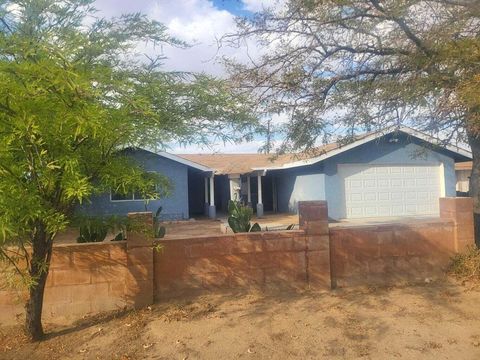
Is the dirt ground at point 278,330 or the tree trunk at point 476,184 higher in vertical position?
the tree trunk at point 476,184

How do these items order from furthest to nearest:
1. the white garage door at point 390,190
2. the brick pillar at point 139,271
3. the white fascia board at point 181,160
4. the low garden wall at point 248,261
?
the white fascia board at point 181,160 < the white garage door at point 390,190 < the brick pillar at point 139,271 < the low garden wall at point 248,261

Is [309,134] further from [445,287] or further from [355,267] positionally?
[445,287]

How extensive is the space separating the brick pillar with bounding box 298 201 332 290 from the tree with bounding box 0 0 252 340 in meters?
1.93

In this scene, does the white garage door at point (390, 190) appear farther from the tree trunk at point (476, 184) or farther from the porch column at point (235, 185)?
the tree trunk at point (476, 184)

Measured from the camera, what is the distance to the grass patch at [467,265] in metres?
6.72

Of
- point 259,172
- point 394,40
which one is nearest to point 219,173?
point 259,172

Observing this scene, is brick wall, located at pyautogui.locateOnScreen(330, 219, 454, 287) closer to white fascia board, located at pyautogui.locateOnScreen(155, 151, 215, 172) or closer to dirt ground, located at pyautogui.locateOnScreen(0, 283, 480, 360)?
dirt ground, located at pyautogui.locateOnScreen(0, 283, 480, 360)

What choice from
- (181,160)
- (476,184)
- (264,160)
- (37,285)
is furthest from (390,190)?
(37,285)

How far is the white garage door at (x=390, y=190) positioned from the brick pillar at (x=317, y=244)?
416 inches

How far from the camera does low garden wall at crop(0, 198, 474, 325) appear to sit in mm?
5531

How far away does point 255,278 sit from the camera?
6246mm

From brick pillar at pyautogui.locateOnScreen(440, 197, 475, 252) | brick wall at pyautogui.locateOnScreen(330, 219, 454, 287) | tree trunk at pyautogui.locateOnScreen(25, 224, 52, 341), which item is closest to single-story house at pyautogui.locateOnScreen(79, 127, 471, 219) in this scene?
brick pillar at pyautogui.locateOnScreen(440, 197, 475, 252)

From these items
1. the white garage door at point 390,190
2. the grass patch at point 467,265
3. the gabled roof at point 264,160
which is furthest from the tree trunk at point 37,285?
the white garage door at point 390,190

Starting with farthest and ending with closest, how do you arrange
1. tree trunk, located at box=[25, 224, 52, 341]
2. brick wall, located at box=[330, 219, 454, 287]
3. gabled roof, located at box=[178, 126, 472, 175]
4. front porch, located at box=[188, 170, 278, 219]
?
front porch, located at box=[188, 170, 278, 219], gabled roof, located at box=[178, 126, 472, 175], brick wall, located at box=[330, 219, 454, 287], tree trunk, located at box=[25, 224, 52, 341]
